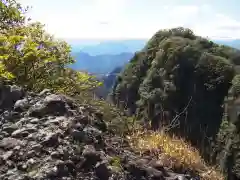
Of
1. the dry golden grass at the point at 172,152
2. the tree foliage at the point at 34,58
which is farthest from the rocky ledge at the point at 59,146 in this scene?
the tree foliage at the point at 34,58

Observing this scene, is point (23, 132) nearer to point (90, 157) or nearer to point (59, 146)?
point (59, 146)

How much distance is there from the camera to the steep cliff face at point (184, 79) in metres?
22.9

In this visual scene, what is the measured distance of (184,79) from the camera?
81.1 ft

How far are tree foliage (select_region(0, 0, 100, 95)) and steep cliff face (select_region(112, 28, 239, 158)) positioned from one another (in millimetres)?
13513

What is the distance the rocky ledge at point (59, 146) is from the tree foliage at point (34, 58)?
73 cm

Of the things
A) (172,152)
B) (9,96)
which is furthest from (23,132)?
(172,152)

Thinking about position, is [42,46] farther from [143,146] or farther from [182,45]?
[182,45]

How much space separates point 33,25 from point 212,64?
53.9ft

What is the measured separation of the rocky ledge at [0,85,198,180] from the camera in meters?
4.65

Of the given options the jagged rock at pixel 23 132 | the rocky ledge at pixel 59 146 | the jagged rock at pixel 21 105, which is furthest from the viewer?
the jagged rock at pixel 21 105

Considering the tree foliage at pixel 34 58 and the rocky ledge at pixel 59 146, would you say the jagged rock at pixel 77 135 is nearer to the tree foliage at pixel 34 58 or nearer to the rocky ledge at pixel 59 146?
the rocky ledge at pixel 59 146

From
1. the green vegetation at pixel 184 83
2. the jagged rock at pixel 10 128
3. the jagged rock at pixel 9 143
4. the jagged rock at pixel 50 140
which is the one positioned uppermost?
the jagged rock at pixel 10 128

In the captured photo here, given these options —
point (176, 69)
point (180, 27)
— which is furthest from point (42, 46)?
point (180, 27)

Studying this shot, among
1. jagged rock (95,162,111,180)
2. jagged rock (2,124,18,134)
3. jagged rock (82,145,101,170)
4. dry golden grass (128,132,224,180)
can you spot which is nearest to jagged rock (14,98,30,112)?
jagged rock (2,124,18,134)
